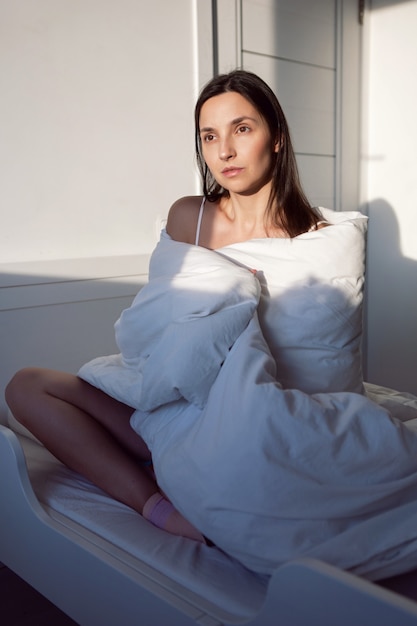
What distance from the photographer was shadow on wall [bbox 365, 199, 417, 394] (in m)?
2.88

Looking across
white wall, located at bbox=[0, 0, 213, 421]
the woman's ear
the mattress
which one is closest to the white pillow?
the woman's ear

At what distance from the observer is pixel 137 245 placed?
222 centimetres

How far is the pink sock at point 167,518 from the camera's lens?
122cm

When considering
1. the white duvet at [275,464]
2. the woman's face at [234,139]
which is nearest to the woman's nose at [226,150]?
the woman's face at [234,139]

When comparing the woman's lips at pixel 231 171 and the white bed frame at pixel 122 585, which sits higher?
the woman's lips at pixel 231 171

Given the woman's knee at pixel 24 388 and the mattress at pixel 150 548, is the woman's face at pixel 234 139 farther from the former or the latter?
the mattress at pixel 150 548

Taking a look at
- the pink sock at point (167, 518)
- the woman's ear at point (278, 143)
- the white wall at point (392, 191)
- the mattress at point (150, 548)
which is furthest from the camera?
the white wall at point (392, 191)

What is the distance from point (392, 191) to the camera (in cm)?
289

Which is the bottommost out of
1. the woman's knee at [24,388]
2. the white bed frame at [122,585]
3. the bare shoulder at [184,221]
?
the white bed frame at [122,585]

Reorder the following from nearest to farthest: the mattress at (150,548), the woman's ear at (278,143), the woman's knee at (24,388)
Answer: the mattress at (150,548) → the woman's knee at (24,388) → the woman's ear at (278,143)

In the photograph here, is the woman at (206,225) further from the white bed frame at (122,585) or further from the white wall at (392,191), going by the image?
the white wall at (392,191)

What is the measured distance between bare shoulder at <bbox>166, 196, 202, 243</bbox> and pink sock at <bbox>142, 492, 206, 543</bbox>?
25.9 inches

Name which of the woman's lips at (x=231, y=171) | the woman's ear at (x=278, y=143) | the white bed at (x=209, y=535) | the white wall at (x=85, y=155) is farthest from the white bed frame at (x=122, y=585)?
the woman's ear at (x=278, y=143)

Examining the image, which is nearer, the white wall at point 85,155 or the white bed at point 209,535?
the white bed at point 209,535
